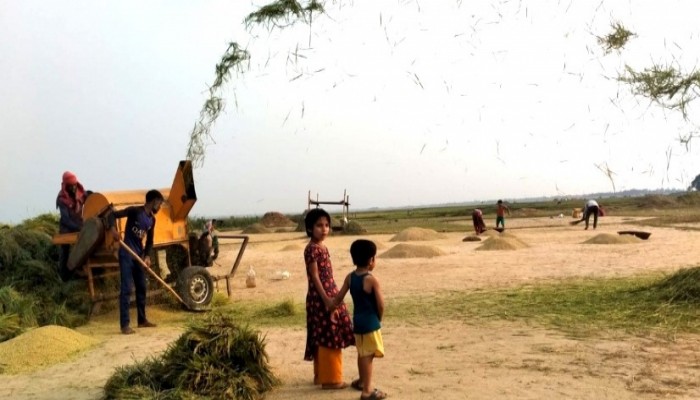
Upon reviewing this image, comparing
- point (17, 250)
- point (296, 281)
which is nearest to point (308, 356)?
point (17, 250)

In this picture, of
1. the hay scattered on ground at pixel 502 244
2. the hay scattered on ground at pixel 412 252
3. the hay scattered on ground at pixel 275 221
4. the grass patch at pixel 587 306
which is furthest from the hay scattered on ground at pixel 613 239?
the hay scattered on ground at pixel 275 221

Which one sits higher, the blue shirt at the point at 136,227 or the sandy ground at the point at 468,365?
the blue shirt at the point at 136,227

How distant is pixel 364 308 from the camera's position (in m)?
4.71

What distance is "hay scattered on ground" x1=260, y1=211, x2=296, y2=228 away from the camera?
5034cm

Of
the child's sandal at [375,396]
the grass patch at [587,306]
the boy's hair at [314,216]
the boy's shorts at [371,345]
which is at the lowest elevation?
the grass patch at [587,306]

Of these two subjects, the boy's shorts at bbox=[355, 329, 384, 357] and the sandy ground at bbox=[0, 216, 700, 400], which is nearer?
the boy's shorts at bbox=[355, 329, 384, 357]

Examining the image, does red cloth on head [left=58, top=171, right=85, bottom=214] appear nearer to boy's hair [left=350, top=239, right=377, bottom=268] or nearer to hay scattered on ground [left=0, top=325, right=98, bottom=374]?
hay scattered on ground [left=0, top=325, right=98, bottom=374]

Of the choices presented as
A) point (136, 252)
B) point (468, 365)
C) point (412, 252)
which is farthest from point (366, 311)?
point (412, 252)

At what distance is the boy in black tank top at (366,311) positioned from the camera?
15.3ft

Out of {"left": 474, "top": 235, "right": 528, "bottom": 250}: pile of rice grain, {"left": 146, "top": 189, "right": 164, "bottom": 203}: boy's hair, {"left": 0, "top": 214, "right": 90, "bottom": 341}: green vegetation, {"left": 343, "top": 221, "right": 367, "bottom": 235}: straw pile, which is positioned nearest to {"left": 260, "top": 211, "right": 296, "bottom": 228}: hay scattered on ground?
{"left": 343, "top": 221, "right": 367, "bottom": 235}: straw pile

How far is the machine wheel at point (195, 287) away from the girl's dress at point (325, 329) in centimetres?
488

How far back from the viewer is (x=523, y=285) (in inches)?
450

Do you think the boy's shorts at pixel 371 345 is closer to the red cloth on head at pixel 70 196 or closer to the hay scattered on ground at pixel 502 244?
the red cloth on head at pixel 70 196

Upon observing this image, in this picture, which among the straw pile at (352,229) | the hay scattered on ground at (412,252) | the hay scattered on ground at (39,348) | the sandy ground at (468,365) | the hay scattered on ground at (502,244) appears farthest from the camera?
the straw pile at (352,229)
